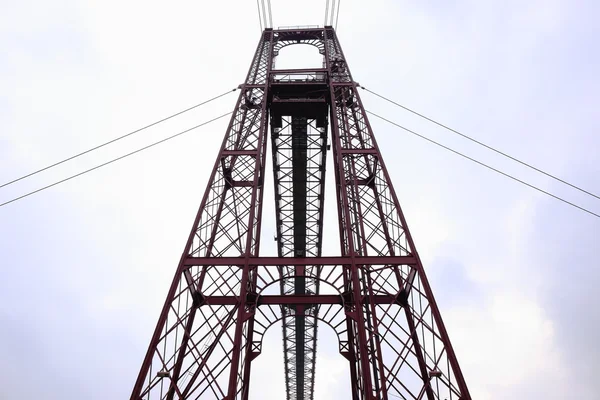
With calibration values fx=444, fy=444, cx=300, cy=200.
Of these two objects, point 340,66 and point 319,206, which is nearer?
point 340,66

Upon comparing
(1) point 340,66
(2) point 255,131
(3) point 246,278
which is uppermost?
(1) point 340,66

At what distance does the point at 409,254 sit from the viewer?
38.5 ft

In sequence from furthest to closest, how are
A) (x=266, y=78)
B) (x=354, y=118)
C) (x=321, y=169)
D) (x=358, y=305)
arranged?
(x=321, y=169) → (x=266, y=78) → (x=354, y=118) → (x=358, y=305)

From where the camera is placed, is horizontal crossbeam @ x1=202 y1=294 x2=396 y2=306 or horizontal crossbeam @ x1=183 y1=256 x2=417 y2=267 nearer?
horizontal crossbeam @ x1=183 y1=256 x2=417 y2=267

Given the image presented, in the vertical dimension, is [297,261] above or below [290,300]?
above

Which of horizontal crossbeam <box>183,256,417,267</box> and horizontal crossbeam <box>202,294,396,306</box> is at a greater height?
horizontal crossbeam <box>183,256,417,267</box>

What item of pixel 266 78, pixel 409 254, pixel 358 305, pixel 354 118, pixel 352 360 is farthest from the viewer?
pixel 266 78

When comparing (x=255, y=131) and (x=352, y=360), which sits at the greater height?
(x=255, y=131)

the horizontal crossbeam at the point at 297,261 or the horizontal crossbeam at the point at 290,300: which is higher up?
the horizontal crossbeam at the point at 297,261

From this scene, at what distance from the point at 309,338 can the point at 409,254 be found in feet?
90.8

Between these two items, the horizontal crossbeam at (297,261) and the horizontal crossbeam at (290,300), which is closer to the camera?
the horizontal crossbeam at (297,261)

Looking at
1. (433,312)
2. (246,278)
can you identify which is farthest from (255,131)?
(433,312)

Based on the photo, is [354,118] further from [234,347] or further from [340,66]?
[234,347]

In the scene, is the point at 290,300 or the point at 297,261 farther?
the point at 290,300
